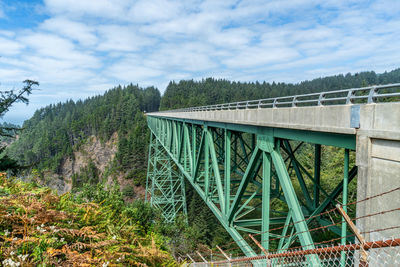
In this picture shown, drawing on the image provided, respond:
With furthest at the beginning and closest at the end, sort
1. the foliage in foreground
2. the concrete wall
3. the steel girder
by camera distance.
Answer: the steel girder < the foliage in foreground < the concrete wall

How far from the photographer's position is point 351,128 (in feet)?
12.4

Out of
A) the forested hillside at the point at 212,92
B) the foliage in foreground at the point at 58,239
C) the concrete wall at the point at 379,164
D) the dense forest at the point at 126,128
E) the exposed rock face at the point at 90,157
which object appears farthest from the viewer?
the forested hillside at the point at 212,92

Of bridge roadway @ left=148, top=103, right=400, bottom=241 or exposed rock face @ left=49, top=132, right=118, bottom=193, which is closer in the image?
bridge roadway @ left=148, top=103, right=400, bottom=241

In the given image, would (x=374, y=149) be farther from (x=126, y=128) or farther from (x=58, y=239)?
(x=126, y=128)

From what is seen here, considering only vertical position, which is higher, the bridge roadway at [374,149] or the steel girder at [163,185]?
the bridge roadway at [374,149]

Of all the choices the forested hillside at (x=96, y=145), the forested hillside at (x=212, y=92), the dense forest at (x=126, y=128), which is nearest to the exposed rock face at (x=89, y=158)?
the forested hillside at (x=96, y=145)

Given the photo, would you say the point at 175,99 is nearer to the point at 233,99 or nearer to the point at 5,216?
the point at 233,99

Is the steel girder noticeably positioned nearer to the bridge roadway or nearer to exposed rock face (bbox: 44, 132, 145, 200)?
the bridge roadway

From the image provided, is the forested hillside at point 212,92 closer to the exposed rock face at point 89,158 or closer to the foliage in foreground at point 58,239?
the exposed rock face at point 89,158

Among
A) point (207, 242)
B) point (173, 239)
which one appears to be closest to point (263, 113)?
point (173, 239)

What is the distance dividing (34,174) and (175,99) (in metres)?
104

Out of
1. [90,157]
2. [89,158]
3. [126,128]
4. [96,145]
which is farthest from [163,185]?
[96,145]

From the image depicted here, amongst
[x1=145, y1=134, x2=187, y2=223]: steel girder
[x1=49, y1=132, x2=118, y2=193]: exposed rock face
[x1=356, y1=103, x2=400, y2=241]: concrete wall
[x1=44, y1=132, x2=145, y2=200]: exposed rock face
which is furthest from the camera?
[x1=49, y1=132, x2=118, y2=193]: exposed rock face

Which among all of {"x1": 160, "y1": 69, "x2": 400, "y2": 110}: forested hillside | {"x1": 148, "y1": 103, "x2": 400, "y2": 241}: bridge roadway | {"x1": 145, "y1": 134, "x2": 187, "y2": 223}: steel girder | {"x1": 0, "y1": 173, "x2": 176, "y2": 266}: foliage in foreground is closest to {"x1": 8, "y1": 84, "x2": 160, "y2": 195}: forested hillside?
{"x1": 160, "y1": 69, "x2": 400, "y2": 110}: forested hillside
